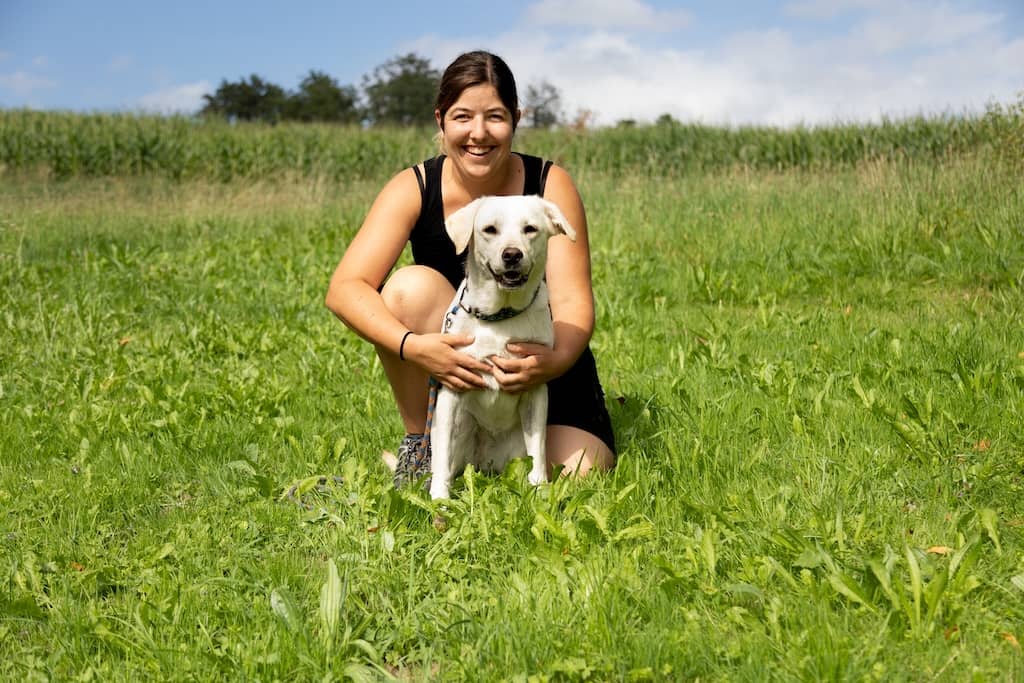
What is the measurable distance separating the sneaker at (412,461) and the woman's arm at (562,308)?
21.9 inches

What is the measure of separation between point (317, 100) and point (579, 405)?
63849 millimetres

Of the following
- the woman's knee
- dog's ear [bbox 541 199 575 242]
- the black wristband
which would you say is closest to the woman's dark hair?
dog's ear [bbox 541 199 575 242]

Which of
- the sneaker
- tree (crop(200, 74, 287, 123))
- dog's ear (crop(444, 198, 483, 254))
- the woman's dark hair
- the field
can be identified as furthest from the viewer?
tree (crop(200, 74, 287, 123))

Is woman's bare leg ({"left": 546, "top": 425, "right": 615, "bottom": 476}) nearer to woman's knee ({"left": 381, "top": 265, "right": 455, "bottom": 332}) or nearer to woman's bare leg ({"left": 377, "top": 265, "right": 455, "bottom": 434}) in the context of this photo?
woman's bare leg ({"left": 377, "top": 265, "right": 455, "bottom": 434})

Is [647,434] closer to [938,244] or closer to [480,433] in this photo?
[480,433]

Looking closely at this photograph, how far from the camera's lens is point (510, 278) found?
117 inches

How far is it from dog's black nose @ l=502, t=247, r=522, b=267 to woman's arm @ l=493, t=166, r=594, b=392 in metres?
0.35

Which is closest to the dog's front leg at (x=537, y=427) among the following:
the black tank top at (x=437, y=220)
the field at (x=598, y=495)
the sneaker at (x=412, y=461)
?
the field at (x=598, y=495)

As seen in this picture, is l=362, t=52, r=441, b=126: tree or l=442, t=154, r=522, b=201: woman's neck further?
l=362, t=52, r=441, b=126: tree

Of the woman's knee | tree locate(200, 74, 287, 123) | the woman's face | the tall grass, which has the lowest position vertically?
the woman's knee

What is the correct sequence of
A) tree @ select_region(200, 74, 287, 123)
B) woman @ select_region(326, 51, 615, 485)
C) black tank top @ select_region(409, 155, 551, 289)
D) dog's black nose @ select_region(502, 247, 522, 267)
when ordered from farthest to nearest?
tree @ select_region(200, 74, 287, 123)
black tank top @ select_region(409, 155, 551, 289)
woman @ select_region(326, 51, 615, 485)
dog's black nose @ select_region(502, 247, 522, 267)

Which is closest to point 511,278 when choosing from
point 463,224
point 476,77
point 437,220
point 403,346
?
point 463,224

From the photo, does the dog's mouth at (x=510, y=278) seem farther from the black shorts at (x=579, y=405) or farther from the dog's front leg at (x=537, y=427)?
the black shorts at (x=579, y=405)

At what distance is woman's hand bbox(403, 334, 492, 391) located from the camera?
122 inches
